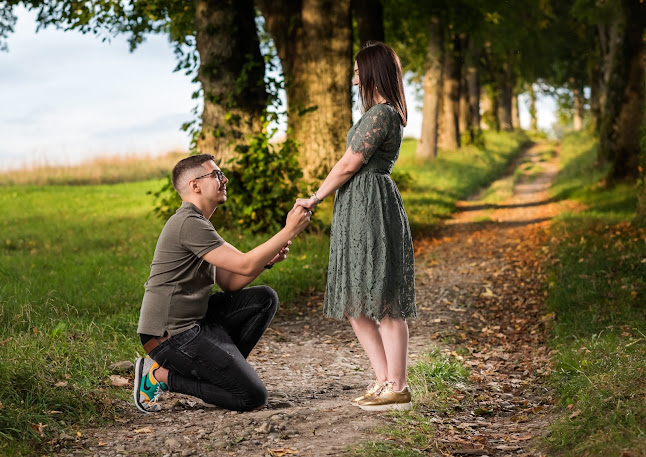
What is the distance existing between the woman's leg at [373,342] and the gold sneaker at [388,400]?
0.09m

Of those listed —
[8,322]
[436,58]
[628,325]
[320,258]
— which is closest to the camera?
[8,322]

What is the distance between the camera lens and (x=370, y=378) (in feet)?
19.2

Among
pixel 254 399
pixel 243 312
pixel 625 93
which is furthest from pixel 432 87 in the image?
pixel 254 399

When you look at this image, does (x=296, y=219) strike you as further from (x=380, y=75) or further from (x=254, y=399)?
(x=254, y=399)

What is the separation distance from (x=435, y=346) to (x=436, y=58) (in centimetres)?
1918

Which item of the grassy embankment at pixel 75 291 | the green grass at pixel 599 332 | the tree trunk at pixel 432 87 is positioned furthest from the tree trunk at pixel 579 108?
the green grass at pixel 599 332

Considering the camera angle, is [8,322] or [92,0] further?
[92,0]

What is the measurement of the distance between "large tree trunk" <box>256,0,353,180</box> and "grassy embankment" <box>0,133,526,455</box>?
3.77 feet

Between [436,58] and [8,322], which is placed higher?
[436,58]

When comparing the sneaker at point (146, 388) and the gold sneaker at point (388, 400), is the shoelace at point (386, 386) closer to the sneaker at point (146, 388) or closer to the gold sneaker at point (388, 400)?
the gold sneaker at point (388, 400)

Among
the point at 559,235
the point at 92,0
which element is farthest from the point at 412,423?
the point at 92,0

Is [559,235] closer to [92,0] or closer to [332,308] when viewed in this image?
[332,308]

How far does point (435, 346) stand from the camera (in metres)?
6.76

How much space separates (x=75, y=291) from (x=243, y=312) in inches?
145
